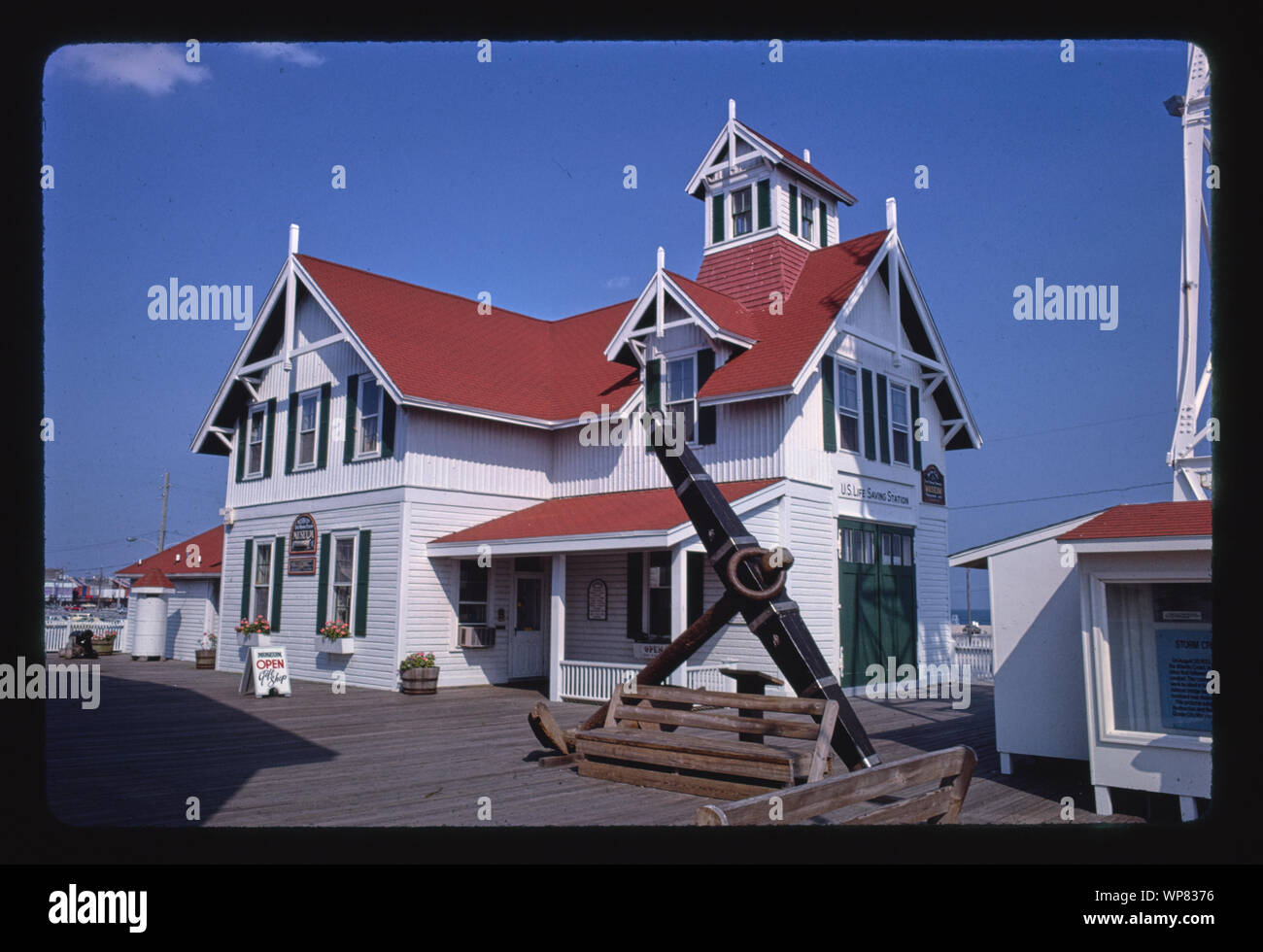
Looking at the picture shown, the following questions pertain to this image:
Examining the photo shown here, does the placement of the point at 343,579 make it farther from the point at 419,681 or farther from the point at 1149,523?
the point at 1149,523

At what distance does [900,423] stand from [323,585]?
38.5ft

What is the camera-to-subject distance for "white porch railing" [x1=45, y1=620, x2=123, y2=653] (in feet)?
83.5

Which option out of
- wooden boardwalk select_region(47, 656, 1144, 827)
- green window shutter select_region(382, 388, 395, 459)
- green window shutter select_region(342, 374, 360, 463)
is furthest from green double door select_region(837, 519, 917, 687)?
green window shutter select_region(342, 374, 360, 463)

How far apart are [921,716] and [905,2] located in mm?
10393

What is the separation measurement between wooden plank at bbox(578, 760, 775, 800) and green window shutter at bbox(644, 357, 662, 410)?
29.8ft

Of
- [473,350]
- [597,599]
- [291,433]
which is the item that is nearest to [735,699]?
[597,599]

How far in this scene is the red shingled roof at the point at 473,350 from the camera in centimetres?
1720

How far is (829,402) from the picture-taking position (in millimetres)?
16141

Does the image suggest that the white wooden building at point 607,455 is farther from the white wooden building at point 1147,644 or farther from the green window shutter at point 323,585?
the white wooden building at point 1147,644

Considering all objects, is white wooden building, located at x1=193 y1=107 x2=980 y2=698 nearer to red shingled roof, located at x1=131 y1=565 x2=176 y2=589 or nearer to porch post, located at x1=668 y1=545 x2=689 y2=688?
porch post, located at x1=668 y1=545 x2=689 y2=688

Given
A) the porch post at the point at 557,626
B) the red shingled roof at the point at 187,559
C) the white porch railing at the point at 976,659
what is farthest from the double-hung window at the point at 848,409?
the red shingled roof at the point at 187,559
